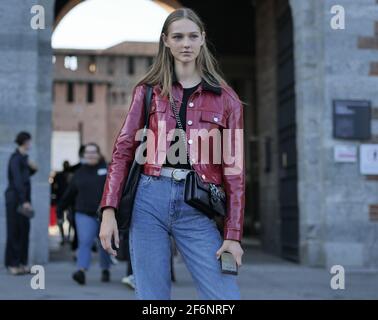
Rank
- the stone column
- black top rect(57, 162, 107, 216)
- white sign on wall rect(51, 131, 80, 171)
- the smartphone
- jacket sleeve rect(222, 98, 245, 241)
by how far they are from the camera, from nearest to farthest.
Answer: the smartphone, jacket sleeve rect(222, 98, 245, 241), black top rect(57, 162, 107, 216), the stone column, white sign on wall rect(51, 131, 80, 171)

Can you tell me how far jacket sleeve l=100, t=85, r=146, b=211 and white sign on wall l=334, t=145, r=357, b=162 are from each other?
22.6 feet

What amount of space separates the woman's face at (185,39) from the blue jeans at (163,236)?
0.57 meters

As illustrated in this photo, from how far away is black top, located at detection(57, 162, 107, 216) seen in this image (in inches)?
328

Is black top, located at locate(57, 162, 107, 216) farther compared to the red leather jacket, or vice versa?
black top, located at locate(57, 162, 107, 216)

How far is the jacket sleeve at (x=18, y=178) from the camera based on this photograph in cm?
855

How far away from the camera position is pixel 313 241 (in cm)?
977

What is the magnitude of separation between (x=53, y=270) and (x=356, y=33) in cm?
539

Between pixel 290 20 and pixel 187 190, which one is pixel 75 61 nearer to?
pixel 290 20

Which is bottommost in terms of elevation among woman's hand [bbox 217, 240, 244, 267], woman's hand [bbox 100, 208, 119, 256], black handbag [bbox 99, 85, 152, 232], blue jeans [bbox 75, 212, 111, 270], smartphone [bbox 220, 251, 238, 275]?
blue jeans [bbox 75, 212, 111, 270]

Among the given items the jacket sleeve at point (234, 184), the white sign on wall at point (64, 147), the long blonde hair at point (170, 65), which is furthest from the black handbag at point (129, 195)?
the white sign on wall at point (64, 147)

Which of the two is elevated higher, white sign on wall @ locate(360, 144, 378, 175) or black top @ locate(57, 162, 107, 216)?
white sign on wall @ locate(360, 144, 378, 175)

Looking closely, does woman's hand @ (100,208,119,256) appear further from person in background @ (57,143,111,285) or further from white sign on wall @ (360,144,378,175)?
white sign on wall @ (360,144,378,175)

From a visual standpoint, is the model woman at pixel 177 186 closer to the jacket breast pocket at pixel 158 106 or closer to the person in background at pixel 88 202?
the jacket breast pocket at pixel 158 106

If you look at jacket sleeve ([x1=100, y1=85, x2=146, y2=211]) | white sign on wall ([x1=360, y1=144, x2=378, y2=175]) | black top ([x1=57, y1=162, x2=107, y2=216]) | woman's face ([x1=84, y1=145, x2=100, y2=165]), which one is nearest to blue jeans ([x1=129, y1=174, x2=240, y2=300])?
jacket sleeve ([x1=100, y1=85, x2=146, y2=211])
